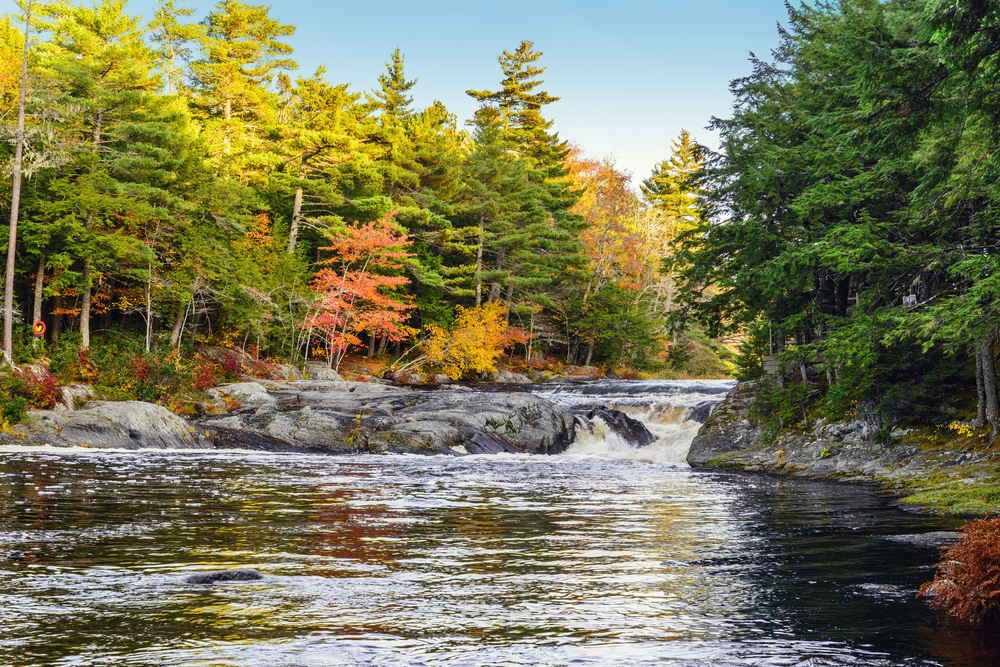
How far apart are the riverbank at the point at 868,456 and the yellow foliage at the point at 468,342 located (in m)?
18.4

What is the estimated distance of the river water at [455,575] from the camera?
4660mm

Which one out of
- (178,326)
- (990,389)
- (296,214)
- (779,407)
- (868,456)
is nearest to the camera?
(990,389)

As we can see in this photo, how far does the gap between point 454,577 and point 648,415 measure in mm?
19632

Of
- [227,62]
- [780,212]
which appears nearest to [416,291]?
[227,62]

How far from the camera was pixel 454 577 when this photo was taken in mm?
6629

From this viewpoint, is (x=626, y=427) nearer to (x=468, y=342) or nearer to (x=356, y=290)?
(x=356, y=290)

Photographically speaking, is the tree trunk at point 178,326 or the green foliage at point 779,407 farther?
the tree trunk at point 178,326

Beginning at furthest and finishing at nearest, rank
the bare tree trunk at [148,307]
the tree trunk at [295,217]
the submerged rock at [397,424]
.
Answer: the tree trunk at [295,217], the bare tree trunk at [148,307], the submerged rock at [397,424]

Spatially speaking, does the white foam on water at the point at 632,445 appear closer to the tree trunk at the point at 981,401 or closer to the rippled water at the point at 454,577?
the tree trunk at the point at 981,401

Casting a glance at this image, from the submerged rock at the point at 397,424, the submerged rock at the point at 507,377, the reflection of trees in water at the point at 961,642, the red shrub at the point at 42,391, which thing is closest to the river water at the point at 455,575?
the reflection of trees in water at the point at 961,642

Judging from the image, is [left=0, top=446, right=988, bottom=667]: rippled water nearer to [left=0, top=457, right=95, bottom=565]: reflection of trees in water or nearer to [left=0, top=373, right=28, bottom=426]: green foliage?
[left=0, top=457, right=95, bottom=565]: reflection of trees in water

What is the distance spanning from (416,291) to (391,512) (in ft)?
101

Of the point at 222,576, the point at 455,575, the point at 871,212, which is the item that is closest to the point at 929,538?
the point at 455,575

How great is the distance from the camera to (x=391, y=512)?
1030cm
